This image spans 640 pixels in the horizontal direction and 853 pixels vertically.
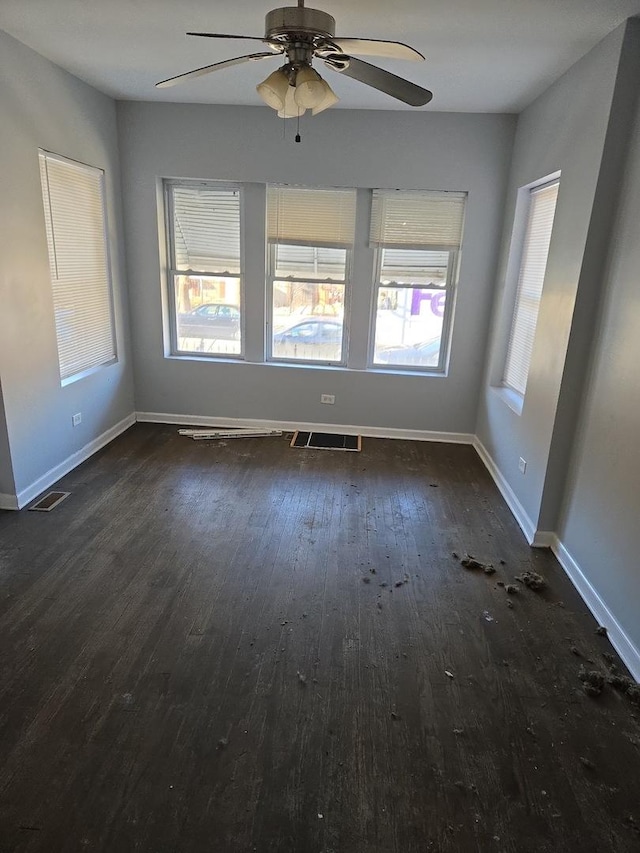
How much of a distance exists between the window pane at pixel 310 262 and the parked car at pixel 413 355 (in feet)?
2.65

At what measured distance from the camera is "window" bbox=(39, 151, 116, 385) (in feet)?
12.2

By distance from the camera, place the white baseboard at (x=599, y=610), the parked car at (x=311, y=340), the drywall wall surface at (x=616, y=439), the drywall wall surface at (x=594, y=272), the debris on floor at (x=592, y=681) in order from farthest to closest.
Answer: the parked car at (x=311, y=340) < the drywall wall surface at (x=594, y=272) < the drywall wall surface at (x=616, y=439) < the white baseboard at (x=599, y=610) < the debris on floor at (x=592, y=681)

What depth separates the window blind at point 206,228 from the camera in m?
4.75

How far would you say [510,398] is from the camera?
4.16 meters

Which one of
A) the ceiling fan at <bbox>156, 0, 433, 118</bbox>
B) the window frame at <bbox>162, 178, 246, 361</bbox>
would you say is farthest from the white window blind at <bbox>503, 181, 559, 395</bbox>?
the window frame at <bbox>162, 178, 246, 361</bbox>

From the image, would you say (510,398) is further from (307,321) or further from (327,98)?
(327,98)

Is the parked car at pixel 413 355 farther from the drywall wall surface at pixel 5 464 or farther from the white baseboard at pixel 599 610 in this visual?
the drywall wall surface at pixel 5 464

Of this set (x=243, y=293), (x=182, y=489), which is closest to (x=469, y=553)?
(x=182, y=489)

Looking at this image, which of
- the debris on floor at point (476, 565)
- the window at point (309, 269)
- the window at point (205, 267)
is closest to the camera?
the debris on floor at point (476, 565)

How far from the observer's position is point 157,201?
4.66 metres

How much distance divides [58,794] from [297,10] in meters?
2.75

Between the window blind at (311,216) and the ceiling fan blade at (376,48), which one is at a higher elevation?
the ceiling fan blade at (376,48)

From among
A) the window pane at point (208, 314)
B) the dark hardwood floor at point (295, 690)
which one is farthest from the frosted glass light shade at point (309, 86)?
the window pane at point (208, 314)

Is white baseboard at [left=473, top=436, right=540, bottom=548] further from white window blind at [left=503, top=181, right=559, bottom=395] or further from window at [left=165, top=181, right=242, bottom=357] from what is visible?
window at [left=165, top=181, right=242, bottom=357]
